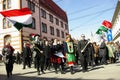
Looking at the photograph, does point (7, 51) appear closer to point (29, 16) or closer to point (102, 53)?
point (29, 16)

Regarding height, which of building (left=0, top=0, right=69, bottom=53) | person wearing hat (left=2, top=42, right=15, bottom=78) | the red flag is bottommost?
person wearing hat (left=2, top=42, right=15, bottom=78)

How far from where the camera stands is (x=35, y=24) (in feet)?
124

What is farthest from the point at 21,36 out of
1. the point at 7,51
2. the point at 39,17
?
the point at 7,51

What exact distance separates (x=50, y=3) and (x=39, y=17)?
967cm

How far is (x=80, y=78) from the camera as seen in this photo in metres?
10.7

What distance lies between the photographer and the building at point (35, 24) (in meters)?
33.8

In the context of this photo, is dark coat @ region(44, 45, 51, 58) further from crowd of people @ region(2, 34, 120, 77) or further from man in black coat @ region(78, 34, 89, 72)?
man in black coat @ region(78, 34, 89, 72)

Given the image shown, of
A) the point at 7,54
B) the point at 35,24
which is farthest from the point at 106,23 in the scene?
the point at 35,24

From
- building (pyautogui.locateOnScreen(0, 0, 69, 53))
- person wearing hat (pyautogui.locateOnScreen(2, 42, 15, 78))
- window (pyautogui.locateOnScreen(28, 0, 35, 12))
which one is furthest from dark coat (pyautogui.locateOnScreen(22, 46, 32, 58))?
window (pyautogui.locateOnScreen(28, 0, 35, 12))

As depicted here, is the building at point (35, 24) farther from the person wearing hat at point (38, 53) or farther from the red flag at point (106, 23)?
the person wearing hat at point (38, 53)

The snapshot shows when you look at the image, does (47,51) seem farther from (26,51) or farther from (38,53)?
(26,51)

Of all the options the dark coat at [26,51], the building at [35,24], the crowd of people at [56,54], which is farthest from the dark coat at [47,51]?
the building at [35,24]

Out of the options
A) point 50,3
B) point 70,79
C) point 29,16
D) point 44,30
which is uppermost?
point 50,3

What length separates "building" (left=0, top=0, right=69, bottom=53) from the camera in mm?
33750
